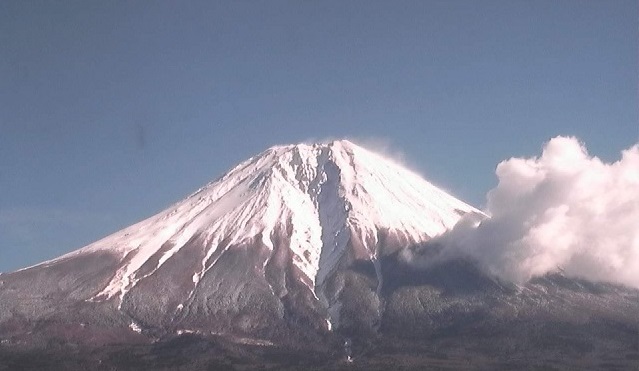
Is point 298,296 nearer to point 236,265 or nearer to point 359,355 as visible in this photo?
point 236,265

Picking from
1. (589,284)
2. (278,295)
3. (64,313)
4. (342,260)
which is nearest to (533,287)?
(589,284)

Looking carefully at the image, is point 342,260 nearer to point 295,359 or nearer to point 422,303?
point 422,303

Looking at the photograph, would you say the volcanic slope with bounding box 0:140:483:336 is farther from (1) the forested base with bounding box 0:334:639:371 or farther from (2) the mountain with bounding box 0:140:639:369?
(1) the forested base with bounding box 0:334:639:371

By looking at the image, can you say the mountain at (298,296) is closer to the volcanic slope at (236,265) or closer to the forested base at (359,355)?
the volcanic slope at (236,265)

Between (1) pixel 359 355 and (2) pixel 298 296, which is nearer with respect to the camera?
(1) pixel 359 355

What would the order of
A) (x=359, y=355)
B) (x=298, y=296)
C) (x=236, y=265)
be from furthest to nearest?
(x=236, y=265), (x=298, y=296), (x=359, y=355)

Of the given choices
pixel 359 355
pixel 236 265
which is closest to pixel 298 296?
pixel 236 265

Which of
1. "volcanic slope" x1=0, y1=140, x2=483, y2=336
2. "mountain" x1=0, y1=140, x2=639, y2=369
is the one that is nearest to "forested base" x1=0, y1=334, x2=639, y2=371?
"mountain" x1=0, y1=140, x2=639, y2=369

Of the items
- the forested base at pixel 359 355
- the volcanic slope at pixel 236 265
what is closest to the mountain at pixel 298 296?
the volcanic slope at pixel 236 265
